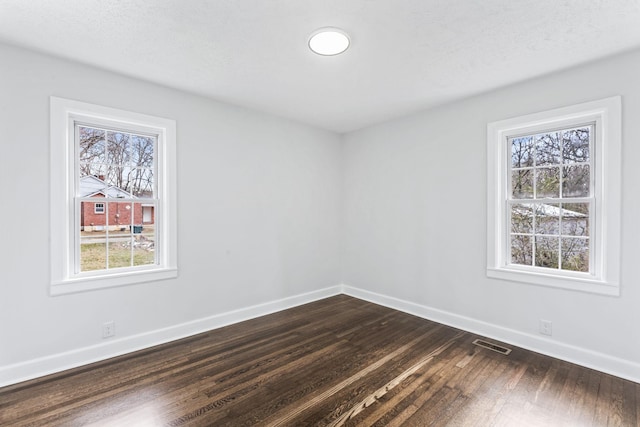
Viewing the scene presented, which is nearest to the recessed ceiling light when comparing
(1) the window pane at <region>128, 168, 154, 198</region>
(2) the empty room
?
(2) the empty room

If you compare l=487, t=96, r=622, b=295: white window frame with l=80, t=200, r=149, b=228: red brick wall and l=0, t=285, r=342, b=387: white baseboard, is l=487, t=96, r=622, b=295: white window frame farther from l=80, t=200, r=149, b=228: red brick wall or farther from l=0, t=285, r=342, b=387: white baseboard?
l=80, t=200, r=149, b=228: red brick wall

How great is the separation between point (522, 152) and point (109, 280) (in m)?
4.24

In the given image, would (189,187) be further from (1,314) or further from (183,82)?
(1,314)

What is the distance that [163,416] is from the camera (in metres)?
1.94

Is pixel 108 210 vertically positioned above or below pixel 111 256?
above

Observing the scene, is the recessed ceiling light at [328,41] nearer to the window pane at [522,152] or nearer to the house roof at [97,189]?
the window pane at [522,152]

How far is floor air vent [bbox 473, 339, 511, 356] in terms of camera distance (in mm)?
2826

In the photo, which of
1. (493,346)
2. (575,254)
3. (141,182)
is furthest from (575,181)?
(141,182)

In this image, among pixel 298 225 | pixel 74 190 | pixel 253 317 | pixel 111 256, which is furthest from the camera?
pixel 298 225

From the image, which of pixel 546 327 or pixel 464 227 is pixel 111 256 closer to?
pixel 464 227

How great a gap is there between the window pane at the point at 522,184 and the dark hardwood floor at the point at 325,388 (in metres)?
1.53

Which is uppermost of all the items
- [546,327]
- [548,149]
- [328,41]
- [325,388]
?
[328,41]

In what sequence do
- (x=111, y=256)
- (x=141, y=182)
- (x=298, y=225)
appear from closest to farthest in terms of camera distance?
(x=111, y=256), (x=141, y=182), (x=298, y=225)

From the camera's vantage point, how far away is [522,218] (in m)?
3.08
